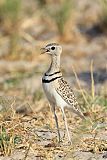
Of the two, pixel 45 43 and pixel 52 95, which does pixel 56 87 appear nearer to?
pixel 52 95

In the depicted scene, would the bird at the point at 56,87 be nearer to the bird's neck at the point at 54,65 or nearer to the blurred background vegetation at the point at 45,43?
the bird's neck at the point at 54,65

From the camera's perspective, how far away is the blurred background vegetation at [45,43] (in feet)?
24.2

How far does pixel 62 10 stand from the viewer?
11.1 meters

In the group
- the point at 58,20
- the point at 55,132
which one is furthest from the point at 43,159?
the point at 58,20

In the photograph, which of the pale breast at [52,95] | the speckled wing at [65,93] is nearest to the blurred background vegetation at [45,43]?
the speckled wing at [65,93]

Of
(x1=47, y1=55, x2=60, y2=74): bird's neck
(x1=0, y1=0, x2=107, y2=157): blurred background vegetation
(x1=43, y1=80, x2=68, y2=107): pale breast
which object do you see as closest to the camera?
(x1=43, y1=80, x2=68, y2=107): pale breast

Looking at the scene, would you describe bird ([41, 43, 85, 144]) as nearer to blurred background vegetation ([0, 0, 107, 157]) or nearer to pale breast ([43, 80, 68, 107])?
pale breast ([43, 80, 68, 107])

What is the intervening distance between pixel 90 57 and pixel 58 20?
1.28m

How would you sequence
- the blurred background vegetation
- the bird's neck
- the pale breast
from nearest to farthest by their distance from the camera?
the pale breast → the bird's neck → the blurred background vegetation

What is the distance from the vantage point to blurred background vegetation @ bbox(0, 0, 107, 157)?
24.2 ft

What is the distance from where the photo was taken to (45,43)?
10422mm

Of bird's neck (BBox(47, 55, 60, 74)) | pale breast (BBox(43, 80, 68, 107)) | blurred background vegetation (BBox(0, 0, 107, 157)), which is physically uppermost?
blurred background vegetation (BBox(0, 0, 107, 157))

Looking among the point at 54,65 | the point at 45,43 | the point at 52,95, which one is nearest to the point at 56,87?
the point at 52,95

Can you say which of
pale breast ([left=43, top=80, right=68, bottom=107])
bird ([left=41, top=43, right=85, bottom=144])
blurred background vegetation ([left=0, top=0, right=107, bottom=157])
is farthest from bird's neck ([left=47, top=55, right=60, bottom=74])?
blurred background vegetation ([left=0, top=0, right=107, bottom=157])
